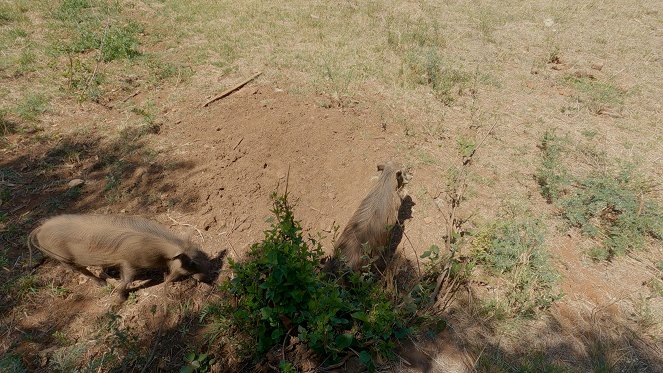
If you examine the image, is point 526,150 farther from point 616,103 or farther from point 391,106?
point 616,103

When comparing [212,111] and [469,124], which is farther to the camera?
[469,124]

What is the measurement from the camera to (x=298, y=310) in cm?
282

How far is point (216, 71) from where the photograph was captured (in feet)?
22.1

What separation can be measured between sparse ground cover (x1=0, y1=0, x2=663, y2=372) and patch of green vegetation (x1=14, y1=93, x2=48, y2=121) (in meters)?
0.04

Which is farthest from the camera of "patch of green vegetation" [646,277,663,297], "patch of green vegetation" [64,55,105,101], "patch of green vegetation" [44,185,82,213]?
"patch of green vegetation" [64,55,105,101]

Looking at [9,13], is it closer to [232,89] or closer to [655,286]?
[232,89]

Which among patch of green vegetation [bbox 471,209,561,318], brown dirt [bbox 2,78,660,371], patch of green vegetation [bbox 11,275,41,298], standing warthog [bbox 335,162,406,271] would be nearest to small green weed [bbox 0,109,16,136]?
brown dirt [bbox 2,78,660,371]

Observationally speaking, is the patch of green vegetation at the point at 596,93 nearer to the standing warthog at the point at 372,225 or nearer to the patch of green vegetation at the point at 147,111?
the standing warthog at the point at 372,225

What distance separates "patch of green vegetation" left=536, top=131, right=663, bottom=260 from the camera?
4.38m

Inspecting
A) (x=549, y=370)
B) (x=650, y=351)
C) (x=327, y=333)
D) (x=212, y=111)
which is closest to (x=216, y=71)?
(x=212, y=111)

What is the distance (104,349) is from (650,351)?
15.8ft

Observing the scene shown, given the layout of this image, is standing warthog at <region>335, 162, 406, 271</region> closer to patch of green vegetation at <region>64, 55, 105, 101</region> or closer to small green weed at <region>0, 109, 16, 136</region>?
patch of green vegetation at <region>64, 55, 105, 101</region>

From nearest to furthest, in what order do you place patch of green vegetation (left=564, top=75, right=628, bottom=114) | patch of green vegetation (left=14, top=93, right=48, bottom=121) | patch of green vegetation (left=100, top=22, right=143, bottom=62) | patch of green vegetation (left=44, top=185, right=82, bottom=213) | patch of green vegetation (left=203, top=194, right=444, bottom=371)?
patch of green vegetation (left=203, top=194, right=444, bottom=371)
patch of green vegetation (left=44, top=185, right=82, bottom=213)
patch of green vegetation (left=14, top=93, right=48, bottom=121)
patch of green vegetation (left=564, top=75, right=628, bottom=114)
patch of green vegetation (left=100, top=22, right=143, bottom=62)

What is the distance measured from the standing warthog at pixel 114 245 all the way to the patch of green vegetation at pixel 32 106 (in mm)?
2851
